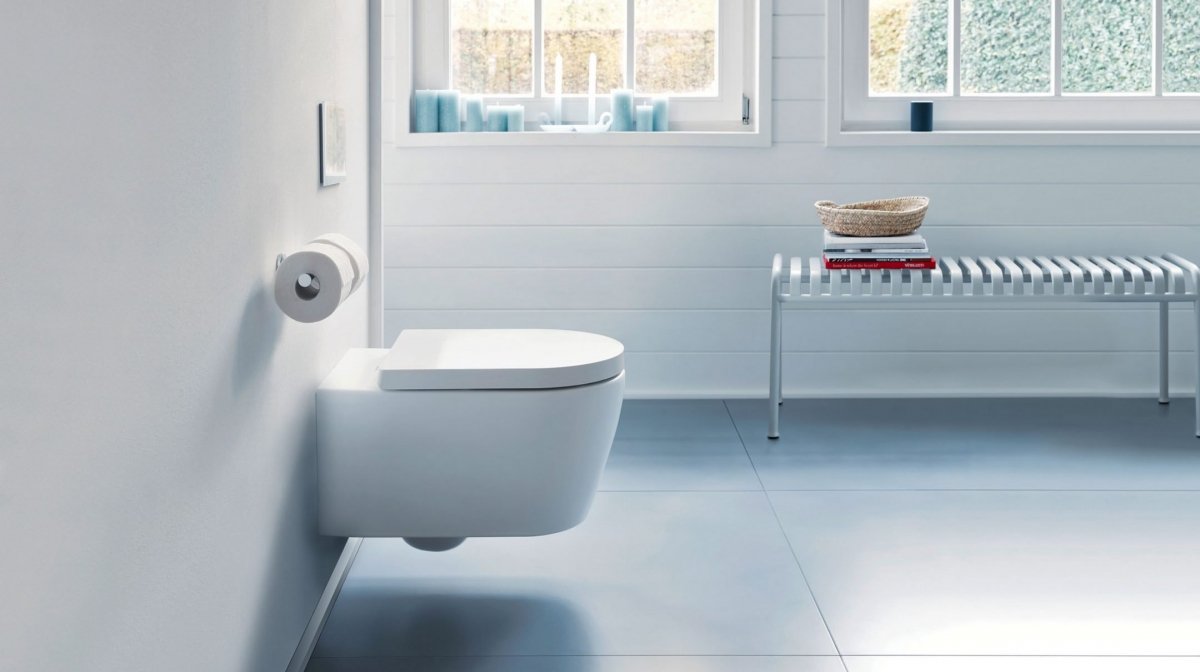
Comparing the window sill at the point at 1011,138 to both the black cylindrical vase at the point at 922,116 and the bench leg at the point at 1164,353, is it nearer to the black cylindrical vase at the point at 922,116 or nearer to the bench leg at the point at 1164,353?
the black cylindrical vase at the point at 922,116

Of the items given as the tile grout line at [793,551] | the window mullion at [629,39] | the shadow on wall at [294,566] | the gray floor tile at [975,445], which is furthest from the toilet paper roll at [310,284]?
the window mullion at [629,39]

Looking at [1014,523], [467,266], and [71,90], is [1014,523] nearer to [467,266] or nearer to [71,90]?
[467,266]

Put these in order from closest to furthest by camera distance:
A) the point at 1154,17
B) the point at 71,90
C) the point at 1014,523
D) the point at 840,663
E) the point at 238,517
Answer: the point at 71,90 < the point at 238,517 < the point at 840,663 < the point at 1014,523 < the point at 1154,17

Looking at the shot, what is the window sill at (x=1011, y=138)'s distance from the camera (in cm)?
372

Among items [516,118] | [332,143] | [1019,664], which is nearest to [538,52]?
[516,118]

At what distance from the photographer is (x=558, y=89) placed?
383 centimetres

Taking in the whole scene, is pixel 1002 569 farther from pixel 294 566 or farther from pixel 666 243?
pixel 666 243

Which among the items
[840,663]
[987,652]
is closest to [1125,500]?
[987,652]

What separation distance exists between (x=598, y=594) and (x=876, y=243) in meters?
1.53

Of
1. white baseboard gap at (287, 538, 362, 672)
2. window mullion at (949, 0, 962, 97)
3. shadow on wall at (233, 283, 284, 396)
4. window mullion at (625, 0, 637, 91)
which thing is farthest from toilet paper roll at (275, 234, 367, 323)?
window mullion at (949, 0, 962, 97)

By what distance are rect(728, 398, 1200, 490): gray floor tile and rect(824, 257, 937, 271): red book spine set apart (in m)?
0.47

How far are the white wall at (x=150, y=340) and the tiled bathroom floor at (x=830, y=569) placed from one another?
1.34 ft

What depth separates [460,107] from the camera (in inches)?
150

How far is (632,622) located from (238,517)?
808 millimetres
